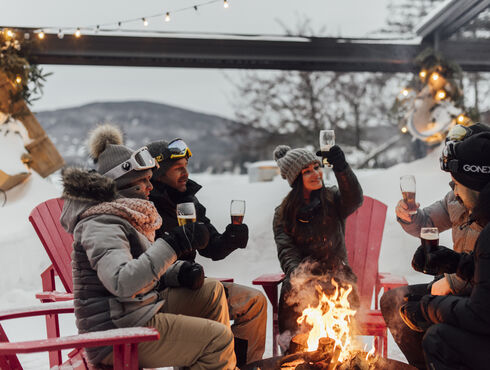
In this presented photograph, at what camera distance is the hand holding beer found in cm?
222

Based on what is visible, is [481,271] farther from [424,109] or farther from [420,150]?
[420,150]

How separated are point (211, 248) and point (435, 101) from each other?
12.6 feet

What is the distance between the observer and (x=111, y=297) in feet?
Result: 5.66

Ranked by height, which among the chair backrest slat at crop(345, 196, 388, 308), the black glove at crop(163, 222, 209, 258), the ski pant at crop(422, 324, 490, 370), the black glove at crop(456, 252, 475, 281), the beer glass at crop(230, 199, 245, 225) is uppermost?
the black glove at crop(163, 222, 209, 258)

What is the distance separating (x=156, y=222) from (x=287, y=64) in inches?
169

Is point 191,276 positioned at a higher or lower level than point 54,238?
higher

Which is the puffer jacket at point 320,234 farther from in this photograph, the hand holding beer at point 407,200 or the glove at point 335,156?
the hand holding beer at point 407,200

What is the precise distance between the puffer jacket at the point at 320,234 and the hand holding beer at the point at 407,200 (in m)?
0.36

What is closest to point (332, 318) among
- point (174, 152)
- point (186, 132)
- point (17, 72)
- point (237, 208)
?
point (237, 208)

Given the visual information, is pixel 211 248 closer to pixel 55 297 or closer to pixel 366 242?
pixel 55 297

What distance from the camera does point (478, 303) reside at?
1.57 m

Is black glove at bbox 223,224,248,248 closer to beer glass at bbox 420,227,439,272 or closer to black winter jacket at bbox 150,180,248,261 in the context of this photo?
black winter jacket at bbox 150,180,248,261

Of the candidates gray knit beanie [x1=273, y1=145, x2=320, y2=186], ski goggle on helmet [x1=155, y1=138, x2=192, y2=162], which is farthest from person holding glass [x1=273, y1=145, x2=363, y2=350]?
ski goggle on helmet [x1=155, y1=138, x2=192, y2=162]

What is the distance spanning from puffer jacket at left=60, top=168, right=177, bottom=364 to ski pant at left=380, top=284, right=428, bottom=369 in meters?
1.16
